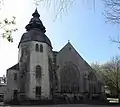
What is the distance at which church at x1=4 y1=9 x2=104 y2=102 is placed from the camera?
138 feet

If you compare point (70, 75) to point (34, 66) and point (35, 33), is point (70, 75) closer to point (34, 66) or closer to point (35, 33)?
point (34, 66)

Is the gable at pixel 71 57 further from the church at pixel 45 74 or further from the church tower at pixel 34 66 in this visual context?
the church tower at pixel 34 66

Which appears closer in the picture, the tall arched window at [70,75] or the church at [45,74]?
the church at [45,74]

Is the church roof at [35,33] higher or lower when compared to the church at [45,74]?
higher

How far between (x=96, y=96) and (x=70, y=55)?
10670mm

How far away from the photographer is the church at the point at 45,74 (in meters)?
42.2

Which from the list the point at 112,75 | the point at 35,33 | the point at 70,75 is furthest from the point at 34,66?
the point at 112,75

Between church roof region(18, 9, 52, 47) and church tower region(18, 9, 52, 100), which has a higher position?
church roof region(18, 9, 52, 47)

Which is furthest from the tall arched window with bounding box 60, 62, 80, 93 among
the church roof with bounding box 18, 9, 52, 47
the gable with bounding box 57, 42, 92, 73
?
the church roof with bounding box 18, 9, 52, 47

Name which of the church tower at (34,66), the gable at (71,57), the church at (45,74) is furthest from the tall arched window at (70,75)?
the church tower at (34,66)

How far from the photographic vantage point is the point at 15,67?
45.0 m

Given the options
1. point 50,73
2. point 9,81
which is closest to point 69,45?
point 50,73

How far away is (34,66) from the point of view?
1689 inches

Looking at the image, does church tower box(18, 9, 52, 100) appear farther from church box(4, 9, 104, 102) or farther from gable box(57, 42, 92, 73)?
gable box(57, 42, 92, 73)
